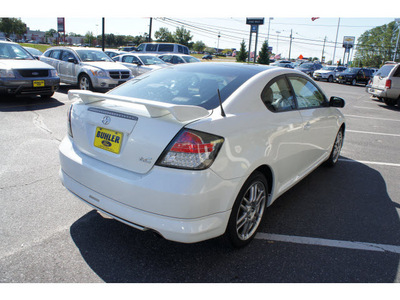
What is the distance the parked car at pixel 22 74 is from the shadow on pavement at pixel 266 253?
6.48 m

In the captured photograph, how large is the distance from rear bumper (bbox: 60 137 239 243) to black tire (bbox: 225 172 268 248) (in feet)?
0.51

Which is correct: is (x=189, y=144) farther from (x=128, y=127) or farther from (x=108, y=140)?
(x=108, y=140)

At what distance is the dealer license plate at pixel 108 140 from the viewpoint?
7.80 ft

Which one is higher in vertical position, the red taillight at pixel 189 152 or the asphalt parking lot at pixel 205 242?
the red taillight at pixel 189 152

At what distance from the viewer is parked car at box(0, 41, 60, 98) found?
7922 mm

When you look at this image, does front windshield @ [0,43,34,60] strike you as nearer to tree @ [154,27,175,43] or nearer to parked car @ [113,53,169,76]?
parked car @ [113,53,169,76]

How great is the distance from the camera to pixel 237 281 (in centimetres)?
231

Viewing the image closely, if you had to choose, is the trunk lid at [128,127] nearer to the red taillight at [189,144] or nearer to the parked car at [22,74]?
the red taillight at [189,144]

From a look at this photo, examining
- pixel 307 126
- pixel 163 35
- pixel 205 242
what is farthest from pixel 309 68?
pixel 163 35

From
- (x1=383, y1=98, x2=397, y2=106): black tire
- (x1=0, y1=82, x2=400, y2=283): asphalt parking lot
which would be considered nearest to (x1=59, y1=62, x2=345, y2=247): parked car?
(x1=0, y1=82, x2=400, y2=283): asphalt parking lot

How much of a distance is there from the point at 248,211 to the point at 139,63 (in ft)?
39.4

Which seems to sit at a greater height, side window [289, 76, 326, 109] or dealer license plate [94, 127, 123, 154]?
side window [289, 76, 326, 109]

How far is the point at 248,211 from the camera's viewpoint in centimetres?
272

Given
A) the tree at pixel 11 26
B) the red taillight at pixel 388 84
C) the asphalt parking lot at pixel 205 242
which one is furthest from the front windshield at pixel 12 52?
the tree at pixel 11 26
